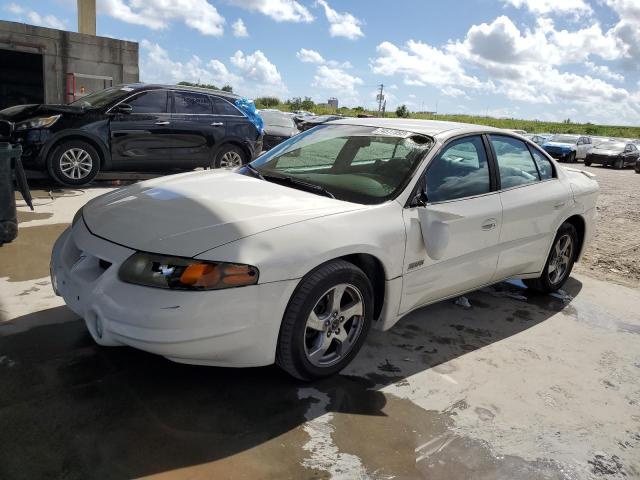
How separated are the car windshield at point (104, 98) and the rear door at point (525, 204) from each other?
20.9ft

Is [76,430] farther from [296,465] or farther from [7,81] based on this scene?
[7,81]

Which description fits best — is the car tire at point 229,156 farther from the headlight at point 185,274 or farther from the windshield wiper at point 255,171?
the headlight at point 185,274

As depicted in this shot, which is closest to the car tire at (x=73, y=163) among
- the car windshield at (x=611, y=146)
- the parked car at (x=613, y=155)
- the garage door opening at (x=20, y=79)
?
the garage door opening at (x=20, y=79)

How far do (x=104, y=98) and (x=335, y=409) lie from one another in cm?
742

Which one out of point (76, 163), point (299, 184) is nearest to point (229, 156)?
point (76, 163)

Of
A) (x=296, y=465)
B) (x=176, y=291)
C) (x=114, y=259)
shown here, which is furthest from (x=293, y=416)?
(x=114, y=259)

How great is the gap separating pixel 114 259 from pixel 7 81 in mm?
17584

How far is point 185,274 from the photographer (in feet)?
8.37

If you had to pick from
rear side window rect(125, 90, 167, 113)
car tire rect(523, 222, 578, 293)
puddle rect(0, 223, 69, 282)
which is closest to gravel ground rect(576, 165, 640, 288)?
car tire rect(523, 222, 578, 293)

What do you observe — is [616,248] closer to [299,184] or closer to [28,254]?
[299,184]

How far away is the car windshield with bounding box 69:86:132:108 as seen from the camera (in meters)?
8.41

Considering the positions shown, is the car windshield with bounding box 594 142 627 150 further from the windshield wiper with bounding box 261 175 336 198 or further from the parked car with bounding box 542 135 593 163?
the windshield wiper with bounding box 261 175 336 198

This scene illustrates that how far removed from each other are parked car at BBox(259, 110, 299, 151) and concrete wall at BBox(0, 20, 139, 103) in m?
4.01

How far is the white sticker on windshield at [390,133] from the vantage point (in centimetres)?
381
